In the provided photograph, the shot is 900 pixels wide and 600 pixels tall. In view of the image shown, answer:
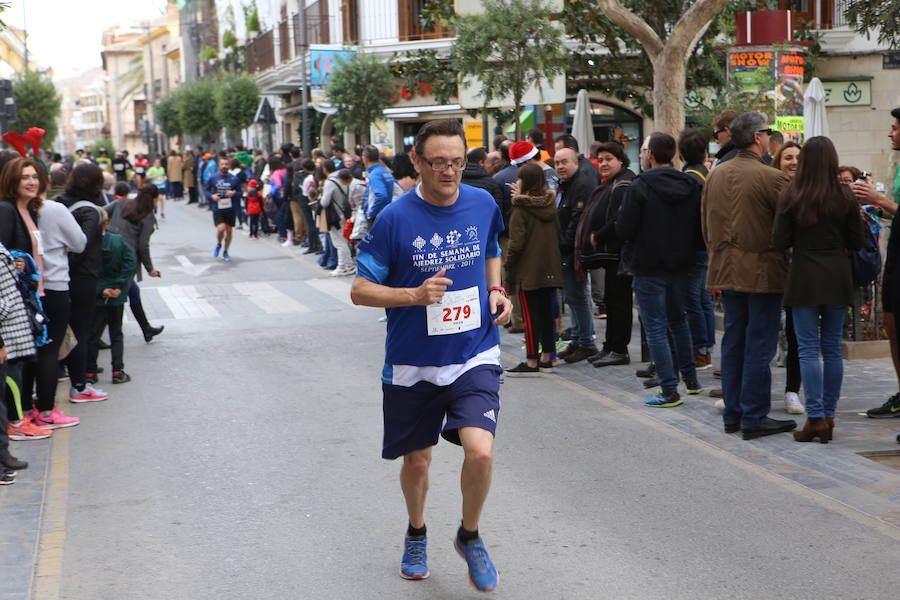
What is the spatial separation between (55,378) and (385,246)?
4455 mm

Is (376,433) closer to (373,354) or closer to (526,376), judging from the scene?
(526,376)

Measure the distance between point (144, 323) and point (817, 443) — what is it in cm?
743

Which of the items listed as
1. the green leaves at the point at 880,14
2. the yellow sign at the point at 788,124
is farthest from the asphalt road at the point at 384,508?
the yellow sign at the point at 788,124

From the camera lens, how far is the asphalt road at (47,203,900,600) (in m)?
5.05

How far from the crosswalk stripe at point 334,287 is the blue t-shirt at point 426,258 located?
1023cm

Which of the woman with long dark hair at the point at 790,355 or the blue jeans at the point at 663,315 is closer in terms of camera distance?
the woman with long dark hair at the point at 790,355

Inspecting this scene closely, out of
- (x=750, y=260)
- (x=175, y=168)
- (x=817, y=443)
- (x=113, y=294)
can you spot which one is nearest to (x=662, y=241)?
(x=750, y=260)

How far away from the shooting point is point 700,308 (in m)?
9.68

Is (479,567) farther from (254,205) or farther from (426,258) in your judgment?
(254,205)

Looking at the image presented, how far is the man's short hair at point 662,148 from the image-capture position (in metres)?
8.51

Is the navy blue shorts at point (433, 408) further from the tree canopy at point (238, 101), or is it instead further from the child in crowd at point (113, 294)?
the tree canopy at point (238, 101)

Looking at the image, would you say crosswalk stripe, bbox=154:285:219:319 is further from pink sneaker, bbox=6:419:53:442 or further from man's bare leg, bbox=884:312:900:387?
man's bare leg, bbox=884:312:900:387

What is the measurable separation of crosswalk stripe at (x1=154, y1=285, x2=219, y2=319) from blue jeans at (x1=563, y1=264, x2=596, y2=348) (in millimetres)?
5512

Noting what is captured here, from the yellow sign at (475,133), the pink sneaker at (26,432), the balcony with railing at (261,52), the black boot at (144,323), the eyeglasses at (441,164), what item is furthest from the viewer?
the balcony with railing at (261,52)
